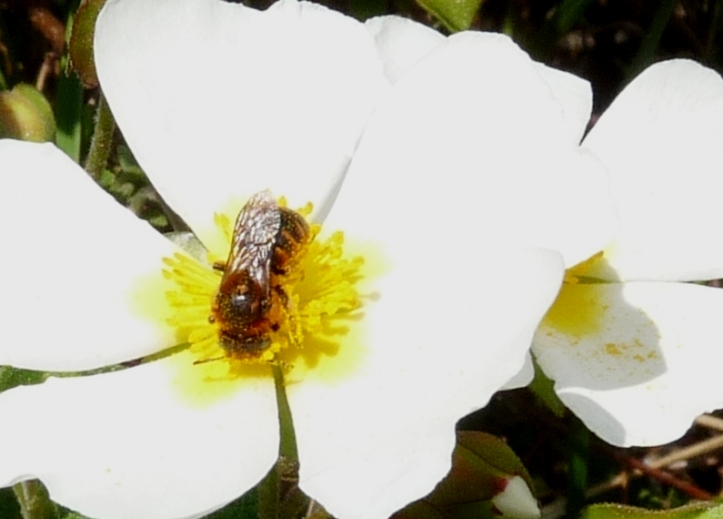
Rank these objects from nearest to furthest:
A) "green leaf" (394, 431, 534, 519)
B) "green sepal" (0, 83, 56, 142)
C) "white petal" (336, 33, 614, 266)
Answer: "white petal" (336, 33, 614, 266) → "green leaf" (394, 431, 534, 519) → "green sepal" (0, 83, 56, 142)

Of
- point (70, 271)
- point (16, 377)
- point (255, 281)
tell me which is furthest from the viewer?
point (16, 377)

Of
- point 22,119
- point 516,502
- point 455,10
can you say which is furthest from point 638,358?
point 22,119

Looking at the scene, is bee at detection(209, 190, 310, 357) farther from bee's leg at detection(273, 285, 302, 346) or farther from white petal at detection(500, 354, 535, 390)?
white petal at detection(500, 354, 535, 390)

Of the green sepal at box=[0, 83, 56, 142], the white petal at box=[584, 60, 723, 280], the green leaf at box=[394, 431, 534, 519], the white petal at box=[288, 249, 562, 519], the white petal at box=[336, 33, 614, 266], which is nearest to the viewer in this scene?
the white petal at box=[288, 249, 562, 519]

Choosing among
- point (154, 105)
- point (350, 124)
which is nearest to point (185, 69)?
point (154, 105)

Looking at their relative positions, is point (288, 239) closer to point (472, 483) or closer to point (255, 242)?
point (255, 242)

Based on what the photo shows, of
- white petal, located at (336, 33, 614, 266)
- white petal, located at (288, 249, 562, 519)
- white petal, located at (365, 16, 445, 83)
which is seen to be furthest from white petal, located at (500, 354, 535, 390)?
white petal, located at (365, 16, 445, 83)

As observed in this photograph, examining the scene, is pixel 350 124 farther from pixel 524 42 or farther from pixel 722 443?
pixel 722 443

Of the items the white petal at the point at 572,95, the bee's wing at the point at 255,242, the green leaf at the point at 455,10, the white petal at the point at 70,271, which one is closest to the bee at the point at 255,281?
the bee's wing at the point at 255,242
